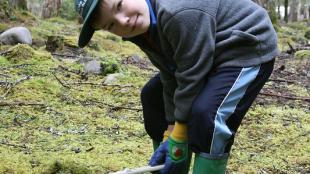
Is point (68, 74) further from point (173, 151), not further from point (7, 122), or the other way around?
point (173, 151)

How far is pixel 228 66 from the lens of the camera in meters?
2.12

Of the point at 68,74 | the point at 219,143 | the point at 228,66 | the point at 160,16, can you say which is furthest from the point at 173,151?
the point at 68,74

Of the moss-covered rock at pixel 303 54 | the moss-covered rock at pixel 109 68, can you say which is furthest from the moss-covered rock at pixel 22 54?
the moss-covered rock at pixel 303 54

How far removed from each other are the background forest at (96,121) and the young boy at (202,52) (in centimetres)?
95

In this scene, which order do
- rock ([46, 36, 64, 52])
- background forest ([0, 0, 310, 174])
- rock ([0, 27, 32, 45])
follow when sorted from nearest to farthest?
background forest ([0, 0, 310, 174]), rock ([46, 36, 64, 52]), rock ([0, 27, 32, 45])

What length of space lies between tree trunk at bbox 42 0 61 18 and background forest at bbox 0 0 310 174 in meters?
Answer: 9.35

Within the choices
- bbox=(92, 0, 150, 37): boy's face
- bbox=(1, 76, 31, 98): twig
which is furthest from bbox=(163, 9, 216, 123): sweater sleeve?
bbox=(1, 76, 31, 98): twig

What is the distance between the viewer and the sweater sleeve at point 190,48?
2004 mm

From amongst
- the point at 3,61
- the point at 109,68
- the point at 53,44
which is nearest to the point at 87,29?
the point at 109,68

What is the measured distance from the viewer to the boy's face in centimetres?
199

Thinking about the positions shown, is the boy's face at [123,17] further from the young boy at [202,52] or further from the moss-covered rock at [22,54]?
the moss-covered rock at [22,54]

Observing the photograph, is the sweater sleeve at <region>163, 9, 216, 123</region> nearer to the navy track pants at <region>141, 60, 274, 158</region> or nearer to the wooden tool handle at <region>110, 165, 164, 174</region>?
the navy track pants at <region>141, 60, 274, 158</region>

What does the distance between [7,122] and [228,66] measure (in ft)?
7.29

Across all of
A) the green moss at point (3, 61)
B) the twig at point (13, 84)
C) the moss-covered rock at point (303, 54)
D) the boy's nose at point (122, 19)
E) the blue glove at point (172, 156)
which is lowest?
the moss-covered rock at point (303, 54)
